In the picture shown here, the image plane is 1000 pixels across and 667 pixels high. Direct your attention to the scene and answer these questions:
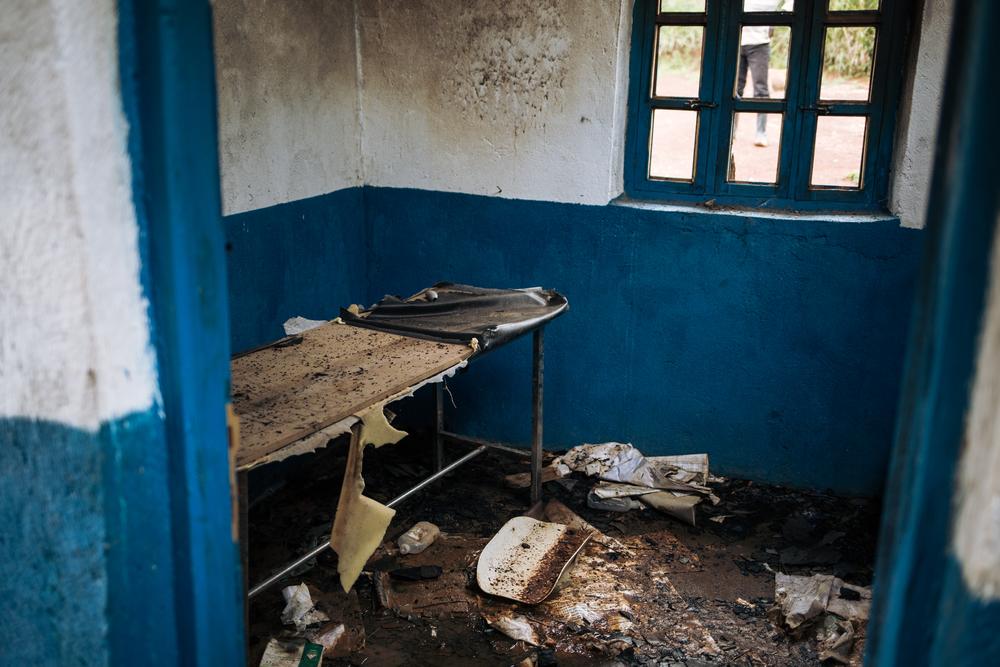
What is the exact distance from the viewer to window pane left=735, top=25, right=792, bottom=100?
13.1 feet

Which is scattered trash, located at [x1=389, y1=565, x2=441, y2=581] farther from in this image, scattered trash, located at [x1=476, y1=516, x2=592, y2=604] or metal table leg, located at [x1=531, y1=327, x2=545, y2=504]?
metal table leg, located at [x1=531, y1=327, x2=545, y2=504]

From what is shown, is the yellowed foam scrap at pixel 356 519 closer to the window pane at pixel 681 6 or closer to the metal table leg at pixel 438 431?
the metal table leg at pixel 438 431

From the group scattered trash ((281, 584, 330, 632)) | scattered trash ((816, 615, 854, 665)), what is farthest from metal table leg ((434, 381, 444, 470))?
scattered trash ((816, 615, 854, 665))

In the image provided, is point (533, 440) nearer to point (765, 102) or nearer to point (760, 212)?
point (760, 212)

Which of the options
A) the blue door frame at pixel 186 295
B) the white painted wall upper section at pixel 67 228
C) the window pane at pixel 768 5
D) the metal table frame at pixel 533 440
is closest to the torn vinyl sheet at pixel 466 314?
the metal table frame at pixel 533 440

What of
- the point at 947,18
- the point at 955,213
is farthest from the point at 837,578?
the point at 955,213

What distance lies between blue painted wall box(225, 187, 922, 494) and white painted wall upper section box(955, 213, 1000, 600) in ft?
9.69

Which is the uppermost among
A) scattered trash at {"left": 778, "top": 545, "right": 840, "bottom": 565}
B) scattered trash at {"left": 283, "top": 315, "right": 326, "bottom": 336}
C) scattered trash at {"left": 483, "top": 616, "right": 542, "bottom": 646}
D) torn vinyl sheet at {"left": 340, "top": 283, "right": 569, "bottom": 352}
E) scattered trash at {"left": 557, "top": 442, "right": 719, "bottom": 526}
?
torn vinyl sheet at {"left": 340, "top": 283, "right": 569, "bottom": 352}

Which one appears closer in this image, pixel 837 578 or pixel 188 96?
pixel 188 96

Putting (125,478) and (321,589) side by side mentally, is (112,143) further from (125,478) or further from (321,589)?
(321,589)

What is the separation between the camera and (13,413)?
5.10 ft

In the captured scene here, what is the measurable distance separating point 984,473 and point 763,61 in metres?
3.53

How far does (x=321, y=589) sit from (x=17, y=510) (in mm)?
1983

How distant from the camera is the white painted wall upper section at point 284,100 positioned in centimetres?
365
